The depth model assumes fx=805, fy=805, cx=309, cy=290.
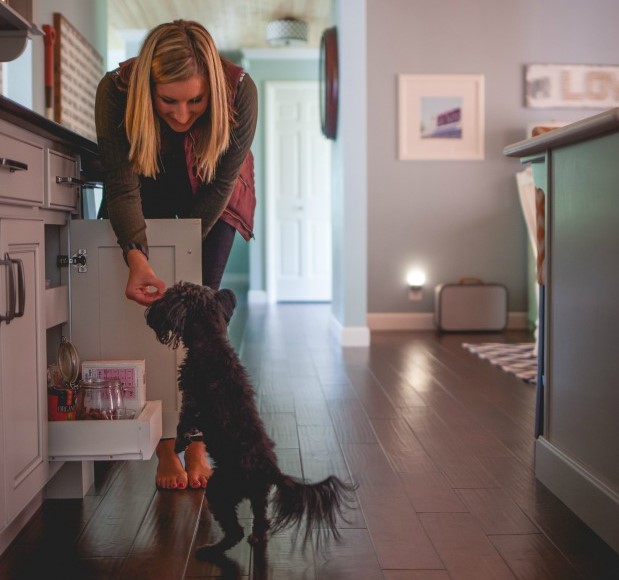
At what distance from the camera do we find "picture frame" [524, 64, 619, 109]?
5.58 m

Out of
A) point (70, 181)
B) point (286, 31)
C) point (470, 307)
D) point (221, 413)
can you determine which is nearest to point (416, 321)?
point (470, 307)

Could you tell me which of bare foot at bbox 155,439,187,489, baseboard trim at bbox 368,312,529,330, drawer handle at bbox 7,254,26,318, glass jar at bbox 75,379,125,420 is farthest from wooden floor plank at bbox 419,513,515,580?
baseboard trim at bbox 368,312,529,330

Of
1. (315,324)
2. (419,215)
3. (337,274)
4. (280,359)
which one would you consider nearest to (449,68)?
(419,215)

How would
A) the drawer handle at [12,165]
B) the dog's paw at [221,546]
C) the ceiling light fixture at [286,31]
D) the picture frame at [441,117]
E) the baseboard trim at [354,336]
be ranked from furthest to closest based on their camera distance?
the ceiling light fixture at [286,31], the picture frame at [441,117], the baseboard trim at [354,336], the dog's paw at [221,546], the drawer handle at [12,165]

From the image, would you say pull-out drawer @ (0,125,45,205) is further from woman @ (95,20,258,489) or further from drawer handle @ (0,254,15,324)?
A: woman @ (95,20,258,489)

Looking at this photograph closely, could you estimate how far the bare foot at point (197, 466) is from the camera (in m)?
2.09

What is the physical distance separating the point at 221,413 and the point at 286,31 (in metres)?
5.89

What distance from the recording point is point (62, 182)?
6.34ft

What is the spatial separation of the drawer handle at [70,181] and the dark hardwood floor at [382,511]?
778 mm

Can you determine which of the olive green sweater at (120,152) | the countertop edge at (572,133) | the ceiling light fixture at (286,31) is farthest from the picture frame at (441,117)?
the olive green sweater at (120,152)

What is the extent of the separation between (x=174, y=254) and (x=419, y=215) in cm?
→ 381

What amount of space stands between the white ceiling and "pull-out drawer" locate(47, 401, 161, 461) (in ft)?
17.4

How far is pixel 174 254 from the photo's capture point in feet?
6.66

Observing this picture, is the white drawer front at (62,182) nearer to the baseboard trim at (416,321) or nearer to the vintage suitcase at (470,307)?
the vintage suitcase at (470,307)
